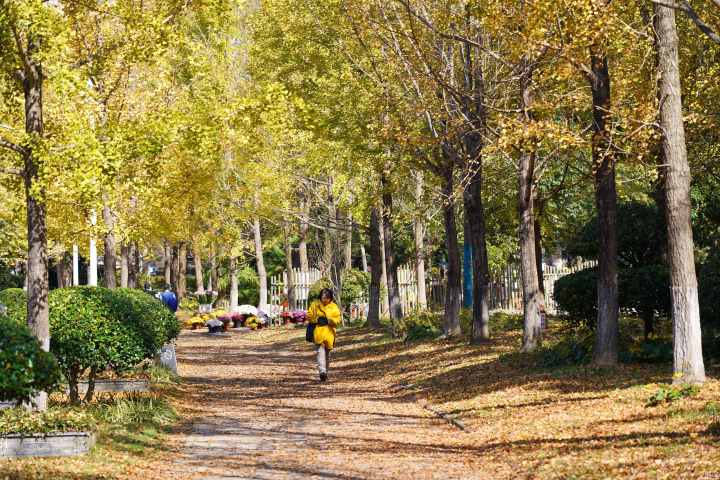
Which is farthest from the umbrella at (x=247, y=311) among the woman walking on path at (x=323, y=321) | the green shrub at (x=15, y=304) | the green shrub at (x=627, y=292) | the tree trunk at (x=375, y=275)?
the green shrub at (x=627, y=292)

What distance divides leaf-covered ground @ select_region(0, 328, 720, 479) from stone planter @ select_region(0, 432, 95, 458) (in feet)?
0.67

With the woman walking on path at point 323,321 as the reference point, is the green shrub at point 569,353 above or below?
below

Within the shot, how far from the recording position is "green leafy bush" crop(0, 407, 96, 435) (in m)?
10.6

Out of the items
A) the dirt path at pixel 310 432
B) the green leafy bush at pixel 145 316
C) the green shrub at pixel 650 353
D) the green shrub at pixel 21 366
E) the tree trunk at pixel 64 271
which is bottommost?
the dirt path at pixel 310 432

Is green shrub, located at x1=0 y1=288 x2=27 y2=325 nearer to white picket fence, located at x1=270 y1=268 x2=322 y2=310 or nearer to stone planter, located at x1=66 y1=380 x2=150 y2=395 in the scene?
stone planter, located at x1=66 y1=380 x2=150 y2=395

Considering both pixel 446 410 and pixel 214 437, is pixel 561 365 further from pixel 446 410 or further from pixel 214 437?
pixel 214 437

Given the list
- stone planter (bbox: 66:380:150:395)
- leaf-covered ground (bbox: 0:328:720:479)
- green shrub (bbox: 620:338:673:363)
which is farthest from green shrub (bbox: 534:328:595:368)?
stone planter (bbox: 66:380:150:395)

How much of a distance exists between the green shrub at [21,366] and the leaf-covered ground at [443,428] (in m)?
1.45

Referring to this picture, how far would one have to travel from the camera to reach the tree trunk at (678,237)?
13.2 metres

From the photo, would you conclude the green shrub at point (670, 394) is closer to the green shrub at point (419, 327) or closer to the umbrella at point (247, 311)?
the green shrub at point (419, 327)

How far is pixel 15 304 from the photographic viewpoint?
2058cm

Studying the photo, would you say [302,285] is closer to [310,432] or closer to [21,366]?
[310,432]

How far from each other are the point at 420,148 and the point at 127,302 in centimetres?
1064

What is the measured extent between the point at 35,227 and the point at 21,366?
16.0 ft
